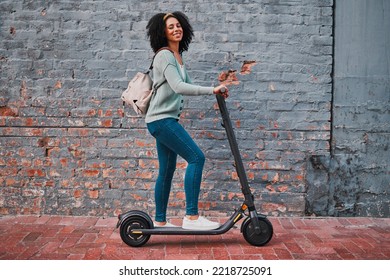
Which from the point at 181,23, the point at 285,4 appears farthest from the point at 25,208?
the point at 285,4

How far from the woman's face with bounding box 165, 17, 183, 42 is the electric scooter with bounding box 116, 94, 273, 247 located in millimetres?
663

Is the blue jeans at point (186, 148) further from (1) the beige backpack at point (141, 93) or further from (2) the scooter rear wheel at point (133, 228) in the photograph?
(2) the scooter rear wheel at point (133, 228)

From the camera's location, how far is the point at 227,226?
3.58 m

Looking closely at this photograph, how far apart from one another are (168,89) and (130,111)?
1.04m

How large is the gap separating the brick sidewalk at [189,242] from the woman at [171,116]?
0.24 m

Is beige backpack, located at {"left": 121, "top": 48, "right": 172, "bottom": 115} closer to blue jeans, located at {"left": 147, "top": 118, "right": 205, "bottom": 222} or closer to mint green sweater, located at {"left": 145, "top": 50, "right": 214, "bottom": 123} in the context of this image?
mint green sweater, located at {"left": 145, "top": 50, "right": 214, "bottom": 123}

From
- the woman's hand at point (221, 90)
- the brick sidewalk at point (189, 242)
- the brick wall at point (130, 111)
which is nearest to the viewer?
the woman's hand at point (221, 90)

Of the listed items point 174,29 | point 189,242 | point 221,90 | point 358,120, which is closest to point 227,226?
point 189,242

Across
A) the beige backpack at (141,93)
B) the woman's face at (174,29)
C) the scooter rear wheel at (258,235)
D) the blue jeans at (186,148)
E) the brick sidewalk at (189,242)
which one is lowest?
the brick sidewalk at (189,242)

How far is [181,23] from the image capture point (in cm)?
365

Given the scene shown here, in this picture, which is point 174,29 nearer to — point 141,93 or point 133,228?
point 141,93

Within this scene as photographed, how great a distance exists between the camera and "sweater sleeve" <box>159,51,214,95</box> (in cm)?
333

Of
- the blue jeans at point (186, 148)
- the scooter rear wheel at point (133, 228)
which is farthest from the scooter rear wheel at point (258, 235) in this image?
the scooter rear wheel at point (133, 228)

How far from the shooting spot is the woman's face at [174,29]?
3.57 metres
